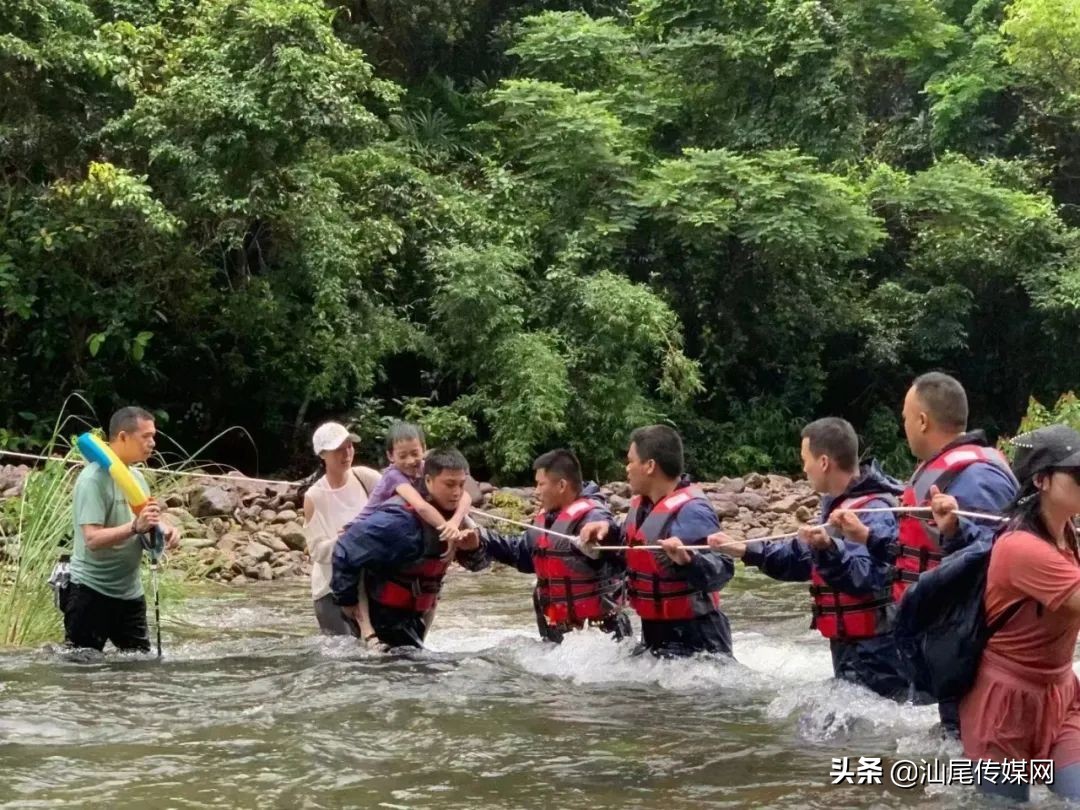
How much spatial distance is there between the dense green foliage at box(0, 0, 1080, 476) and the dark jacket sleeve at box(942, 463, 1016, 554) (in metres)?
11.6

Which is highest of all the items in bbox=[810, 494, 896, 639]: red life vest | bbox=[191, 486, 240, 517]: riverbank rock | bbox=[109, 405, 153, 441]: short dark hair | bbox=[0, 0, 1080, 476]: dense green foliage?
bbox=[0, 0, 1080, 476]: dense green foliage

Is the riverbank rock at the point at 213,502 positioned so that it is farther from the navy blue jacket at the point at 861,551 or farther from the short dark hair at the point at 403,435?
the navy blue jacket at the point at 861,551

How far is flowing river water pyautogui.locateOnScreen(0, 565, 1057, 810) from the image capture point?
5047mm

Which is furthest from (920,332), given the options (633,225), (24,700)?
(24,700)

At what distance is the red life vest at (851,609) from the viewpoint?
18.6ft

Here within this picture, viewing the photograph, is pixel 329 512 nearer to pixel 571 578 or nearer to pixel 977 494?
pixel 571 578

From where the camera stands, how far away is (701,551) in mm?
6297

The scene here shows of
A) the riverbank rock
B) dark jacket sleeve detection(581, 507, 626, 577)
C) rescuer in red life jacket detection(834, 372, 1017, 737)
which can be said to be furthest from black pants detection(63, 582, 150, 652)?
the riverbank rock

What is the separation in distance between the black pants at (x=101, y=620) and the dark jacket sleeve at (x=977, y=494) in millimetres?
4331

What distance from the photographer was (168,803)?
492 centimetres

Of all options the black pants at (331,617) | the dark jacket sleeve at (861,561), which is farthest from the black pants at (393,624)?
the dark jacket sleeve at (861,561)

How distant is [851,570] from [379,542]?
2522mm

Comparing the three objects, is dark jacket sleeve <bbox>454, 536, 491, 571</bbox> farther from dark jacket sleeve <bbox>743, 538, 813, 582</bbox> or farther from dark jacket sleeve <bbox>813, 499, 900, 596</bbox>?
dark jacket sleeve <bbox>813, 499, 900, 596</bbox>


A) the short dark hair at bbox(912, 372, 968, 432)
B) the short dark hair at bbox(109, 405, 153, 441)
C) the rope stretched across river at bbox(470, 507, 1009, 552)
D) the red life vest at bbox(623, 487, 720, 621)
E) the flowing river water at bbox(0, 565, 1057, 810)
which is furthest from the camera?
the short dark hair at bbox(109, 405, 153, 441)
